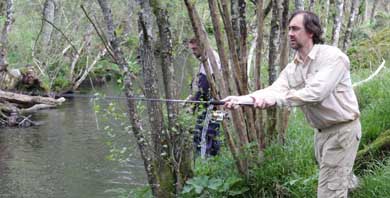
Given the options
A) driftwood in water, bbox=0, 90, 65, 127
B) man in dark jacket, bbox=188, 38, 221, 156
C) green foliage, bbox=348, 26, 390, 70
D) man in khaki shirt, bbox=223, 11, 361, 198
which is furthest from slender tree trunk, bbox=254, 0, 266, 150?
driftwood in water, bbox=0, 90, 65, 127

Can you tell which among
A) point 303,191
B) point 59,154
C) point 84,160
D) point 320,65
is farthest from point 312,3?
point 59,154

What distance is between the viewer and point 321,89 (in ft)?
12.8

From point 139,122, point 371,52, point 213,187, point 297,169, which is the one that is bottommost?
point 213,187

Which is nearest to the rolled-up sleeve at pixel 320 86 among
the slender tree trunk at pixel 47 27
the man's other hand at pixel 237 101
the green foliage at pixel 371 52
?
Result: the man's other hand at pixel 237 101

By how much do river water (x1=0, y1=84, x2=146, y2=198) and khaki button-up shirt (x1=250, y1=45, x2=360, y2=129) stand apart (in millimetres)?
2885

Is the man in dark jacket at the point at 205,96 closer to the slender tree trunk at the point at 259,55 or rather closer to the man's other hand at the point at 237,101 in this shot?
the slender tree trunk at the point at 259,55

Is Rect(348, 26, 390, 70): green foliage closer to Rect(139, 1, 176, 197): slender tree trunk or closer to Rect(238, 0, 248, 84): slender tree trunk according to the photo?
Rect(238, 0, 248, 84): slender tree trunk

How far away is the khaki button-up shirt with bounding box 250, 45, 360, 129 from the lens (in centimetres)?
394

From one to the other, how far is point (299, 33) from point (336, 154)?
0.91 meters

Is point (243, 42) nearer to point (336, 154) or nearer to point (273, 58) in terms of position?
point (273, 58)

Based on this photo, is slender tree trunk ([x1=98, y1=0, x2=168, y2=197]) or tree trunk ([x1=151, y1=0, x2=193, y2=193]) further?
tree trunk ([x1=151, y1=0, x2=193, y2=193])

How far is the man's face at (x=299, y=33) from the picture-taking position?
4164 mm

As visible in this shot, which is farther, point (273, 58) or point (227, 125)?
point (273, 58)

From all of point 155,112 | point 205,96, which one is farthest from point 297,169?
point 205,96
